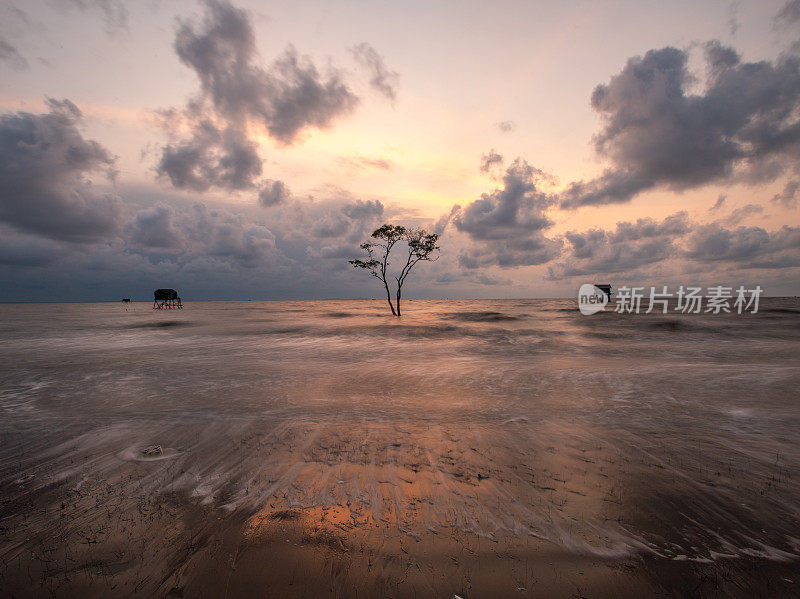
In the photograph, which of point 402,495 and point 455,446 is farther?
point 455,446

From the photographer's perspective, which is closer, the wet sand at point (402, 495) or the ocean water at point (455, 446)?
the wet sand at point (402, 495)

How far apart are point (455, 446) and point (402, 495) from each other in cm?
212

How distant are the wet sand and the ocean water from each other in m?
0.05

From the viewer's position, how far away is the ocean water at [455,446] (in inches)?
174

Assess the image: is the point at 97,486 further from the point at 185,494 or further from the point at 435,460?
the point at 435,460

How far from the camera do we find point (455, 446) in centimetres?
681

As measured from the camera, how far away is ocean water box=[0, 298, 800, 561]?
443 cm

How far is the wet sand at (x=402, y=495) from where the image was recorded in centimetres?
346

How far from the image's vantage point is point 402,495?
500 centimetres

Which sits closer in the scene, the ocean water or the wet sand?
the wet sand

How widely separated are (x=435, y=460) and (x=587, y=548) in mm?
2773

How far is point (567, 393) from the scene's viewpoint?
434 inches

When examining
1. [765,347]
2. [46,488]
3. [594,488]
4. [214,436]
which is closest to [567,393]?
[594,488]

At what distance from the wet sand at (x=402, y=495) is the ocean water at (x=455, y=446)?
0.05 metres
